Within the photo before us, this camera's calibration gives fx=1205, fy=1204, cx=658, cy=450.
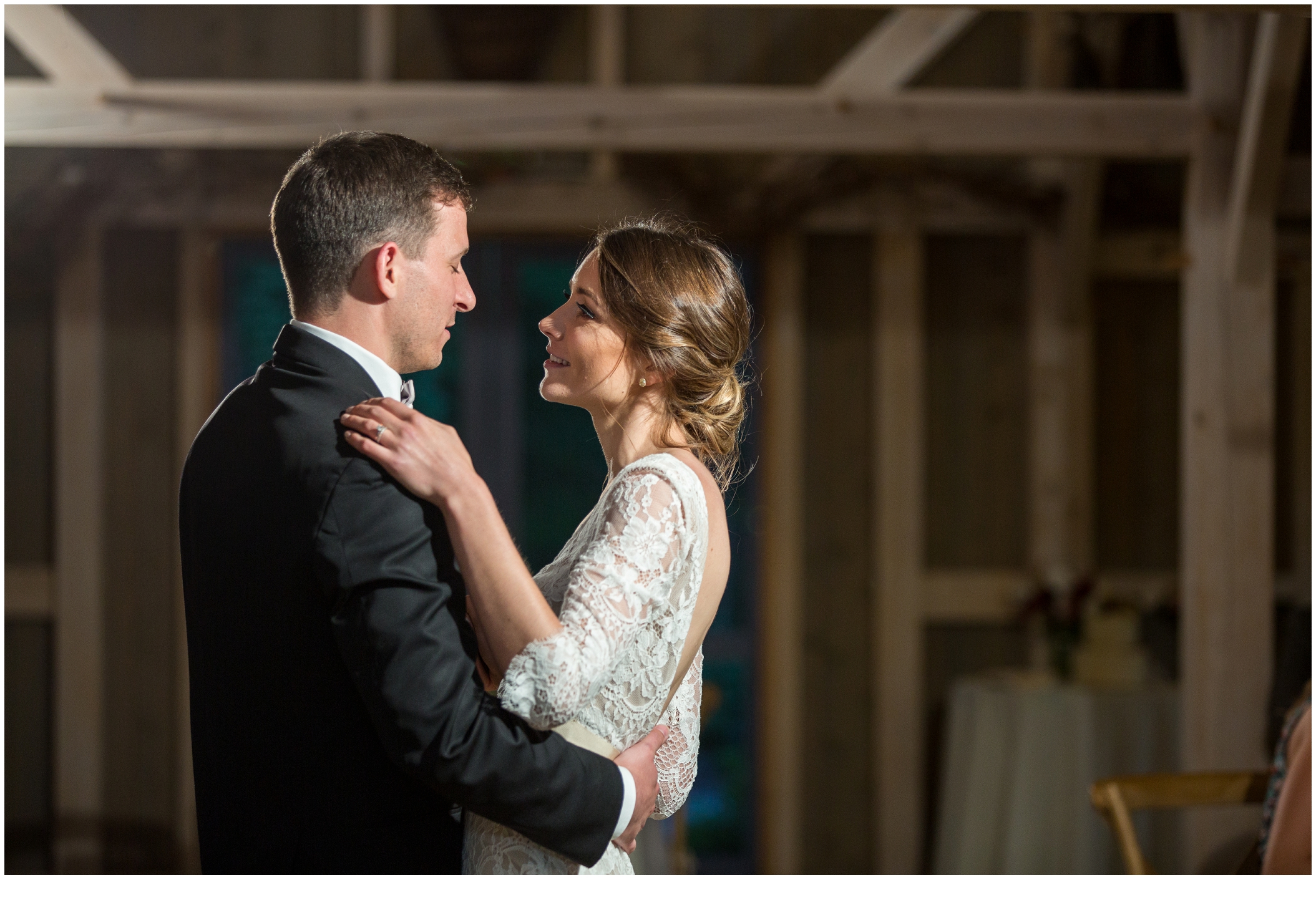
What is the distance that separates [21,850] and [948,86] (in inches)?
190

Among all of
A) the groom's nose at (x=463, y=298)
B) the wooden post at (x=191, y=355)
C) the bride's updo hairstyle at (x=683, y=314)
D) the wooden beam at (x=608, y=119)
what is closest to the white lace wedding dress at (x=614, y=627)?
the bride's updo hairstyle at (x=683, y=314)

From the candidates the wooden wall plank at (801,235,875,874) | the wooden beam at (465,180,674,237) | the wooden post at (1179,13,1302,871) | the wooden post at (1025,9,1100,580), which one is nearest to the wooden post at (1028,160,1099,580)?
the wooden post at (1025,9,1100,580)

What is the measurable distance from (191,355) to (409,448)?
12.8 feet

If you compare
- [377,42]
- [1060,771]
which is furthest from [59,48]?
[1060,771]

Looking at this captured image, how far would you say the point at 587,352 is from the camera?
1.57 m

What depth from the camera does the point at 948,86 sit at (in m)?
4.96

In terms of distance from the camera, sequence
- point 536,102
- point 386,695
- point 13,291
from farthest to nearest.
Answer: point 13,291 < point 536,102 < point 386,695

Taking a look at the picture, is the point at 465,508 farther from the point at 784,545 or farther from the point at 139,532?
the point at 139,532

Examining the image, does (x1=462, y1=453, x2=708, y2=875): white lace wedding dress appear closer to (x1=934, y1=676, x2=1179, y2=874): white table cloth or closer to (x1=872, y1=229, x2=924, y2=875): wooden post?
(x1=934, y1=676, x2=1179, y2=874): white table cloth

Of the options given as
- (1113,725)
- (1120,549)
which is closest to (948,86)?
(1120,549)

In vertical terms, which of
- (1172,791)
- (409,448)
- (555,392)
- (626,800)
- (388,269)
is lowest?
(1172,791)

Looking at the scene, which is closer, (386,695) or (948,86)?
(386,695)

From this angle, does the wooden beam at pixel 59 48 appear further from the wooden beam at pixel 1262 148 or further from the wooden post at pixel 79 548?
the wooden beam at pixel 1262 148

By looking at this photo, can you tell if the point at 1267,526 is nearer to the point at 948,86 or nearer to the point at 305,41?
the point at 948,86
